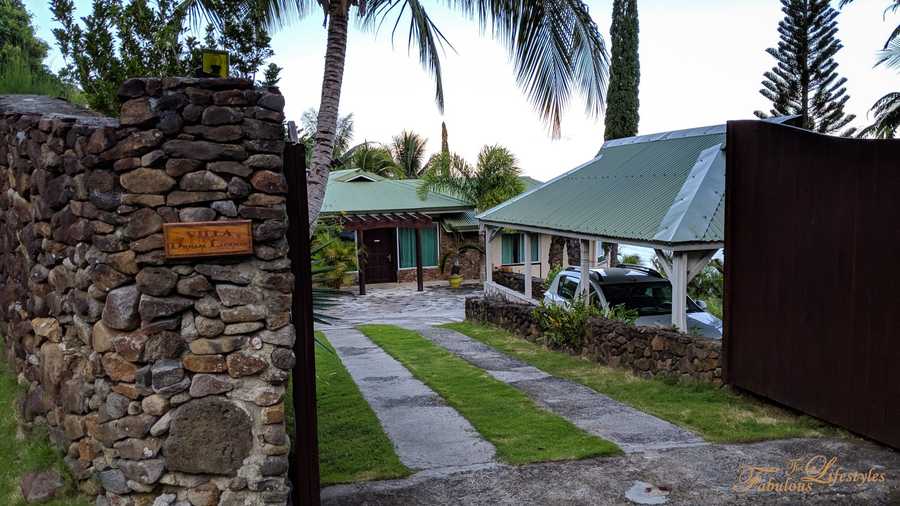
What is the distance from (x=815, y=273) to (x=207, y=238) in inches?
233

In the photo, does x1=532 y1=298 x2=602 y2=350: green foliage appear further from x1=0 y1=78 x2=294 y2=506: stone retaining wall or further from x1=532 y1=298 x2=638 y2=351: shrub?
x1=0 y1=78 x2=294 y2=506: stone retaining wall

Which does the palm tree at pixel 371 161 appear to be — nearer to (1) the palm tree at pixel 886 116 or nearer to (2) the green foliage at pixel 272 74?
(1) the palm tree at pixel 886 116

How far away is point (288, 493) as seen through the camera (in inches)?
188

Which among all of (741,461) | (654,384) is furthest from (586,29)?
(741,461)

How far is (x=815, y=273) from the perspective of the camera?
745cm

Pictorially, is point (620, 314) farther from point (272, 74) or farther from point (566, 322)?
point (272, 74)

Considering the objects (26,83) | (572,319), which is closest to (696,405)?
(572,319)

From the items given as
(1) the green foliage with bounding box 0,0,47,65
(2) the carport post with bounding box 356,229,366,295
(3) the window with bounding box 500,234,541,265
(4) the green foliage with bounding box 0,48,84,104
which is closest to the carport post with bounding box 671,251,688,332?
(4) the green foliage with bounding box 0,48,84,104

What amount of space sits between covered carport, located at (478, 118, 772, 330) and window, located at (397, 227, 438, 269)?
31.9ft

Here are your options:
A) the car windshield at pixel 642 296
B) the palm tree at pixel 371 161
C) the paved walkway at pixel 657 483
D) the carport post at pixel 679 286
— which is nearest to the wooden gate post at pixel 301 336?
the paved walkway at pixel 657 483

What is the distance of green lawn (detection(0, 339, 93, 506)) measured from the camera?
5.06 meters

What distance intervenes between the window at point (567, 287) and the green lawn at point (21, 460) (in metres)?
9.65

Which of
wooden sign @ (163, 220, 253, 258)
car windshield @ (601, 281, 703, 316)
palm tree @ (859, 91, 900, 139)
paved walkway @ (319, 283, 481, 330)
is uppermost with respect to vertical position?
palm tree @ (859, 91, 900, 139)

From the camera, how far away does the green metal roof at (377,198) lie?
85.9ft
